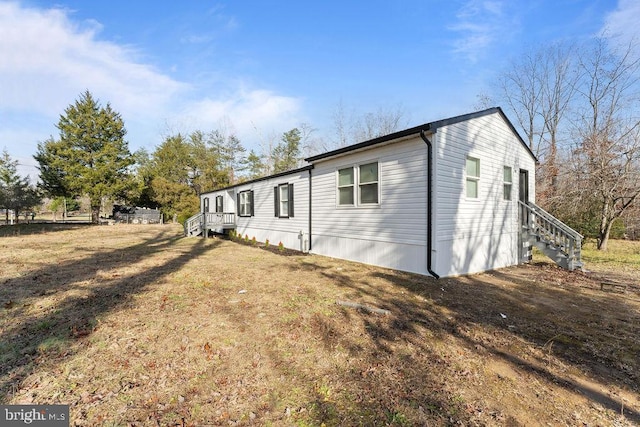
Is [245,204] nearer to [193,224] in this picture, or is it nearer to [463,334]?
[193,224]

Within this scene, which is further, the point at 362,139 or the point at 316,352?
the point at 362,139

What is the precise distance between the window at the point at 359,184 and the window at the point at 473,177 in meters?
2.57

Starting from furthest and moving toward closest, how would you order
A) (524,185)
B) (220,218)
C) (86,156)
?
(86,156)
(220,218)
(524,185)

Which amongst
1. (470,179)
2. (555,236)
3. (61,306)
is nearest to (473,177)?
(470,179)

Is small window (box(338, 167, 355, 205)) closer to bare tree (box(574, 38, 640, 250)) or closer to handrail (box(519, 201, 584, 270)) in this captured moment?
handrail (box(519, 201, 584, 270))

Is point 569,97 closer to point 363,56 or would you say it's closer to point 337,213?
point 363,56

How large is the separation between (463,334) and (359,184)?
5581 millimetres

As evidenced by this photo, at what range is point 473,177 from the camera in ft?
26.1

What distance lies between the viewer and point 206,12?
1009 centimetres

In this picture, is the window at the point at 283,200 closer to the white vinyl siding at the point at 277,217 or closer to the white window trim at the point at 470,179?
the white vinyl siding at the point at 277,217

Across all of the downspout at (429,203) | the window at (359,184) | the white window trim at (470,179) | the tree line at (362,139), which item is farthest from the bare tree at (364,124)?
the downspout at (429,203)

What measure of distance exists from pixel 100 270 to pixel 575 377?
9.51 metres

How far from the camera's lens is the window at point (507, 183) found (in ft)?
30.4

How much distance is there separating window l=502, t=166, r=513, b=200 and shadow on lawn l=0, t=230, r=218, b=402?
10.5m
